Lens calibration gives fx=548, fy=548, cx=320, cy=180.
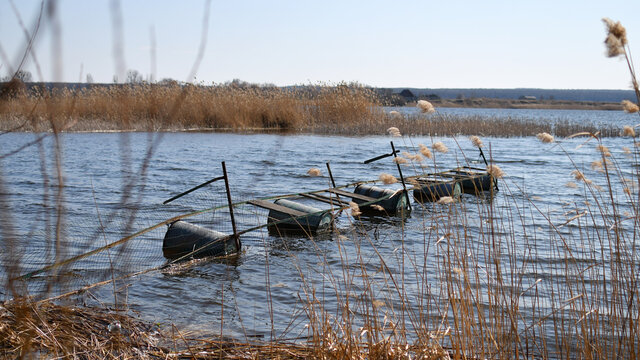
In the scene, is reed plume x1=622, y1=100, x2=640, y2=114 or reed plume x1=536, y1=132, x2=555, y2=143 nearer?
reed plume x1=622, y1=100, x2=640, y2=114

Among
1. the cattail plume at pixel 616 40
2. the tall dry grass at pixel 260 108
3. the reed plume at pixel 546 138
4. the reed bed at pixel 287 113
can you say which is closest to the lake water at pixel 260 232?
the reed plume at pixel 546 138

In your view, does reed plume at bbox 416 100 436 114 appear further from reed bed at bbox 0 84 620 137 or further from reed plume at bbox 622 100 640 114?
reed bed at bbox 0 84 620 137

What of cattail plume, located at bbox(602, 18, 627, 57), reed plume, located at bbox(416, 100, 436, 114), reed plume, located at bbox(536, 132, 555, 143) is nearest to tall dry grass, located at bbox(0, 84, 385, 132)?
reed plume, located at bbox(416, 100, 436, 114)

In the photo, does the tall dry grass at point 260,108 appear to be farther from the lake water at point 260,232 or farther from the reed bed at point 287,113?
the lake water at point 260,232

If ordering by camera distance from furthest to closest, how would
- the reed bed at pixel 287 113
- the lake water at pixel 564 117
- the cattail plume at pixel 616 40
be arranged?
the lake water at pixel 564 117, the reed bed at pixel 287 113, the cattail plume at pixel 616 40

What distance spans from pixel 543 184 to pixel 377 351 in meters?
12.4

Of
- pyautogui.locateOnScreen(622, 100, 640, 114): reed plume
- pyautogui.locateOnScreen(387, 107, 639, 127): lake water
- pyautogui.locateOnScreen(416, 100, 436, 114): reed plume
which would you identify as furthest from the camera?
pyautogui.locateOnScreen(387, 107, 639, 127): lake water

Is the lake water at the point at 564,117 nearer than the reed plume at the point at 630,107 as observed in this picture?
No

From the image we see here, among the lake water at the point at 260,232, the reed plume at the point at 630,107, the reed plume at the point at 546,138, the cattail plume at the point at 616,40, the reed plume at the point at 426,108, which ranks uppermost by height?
the cattail plume at the point at 616,40

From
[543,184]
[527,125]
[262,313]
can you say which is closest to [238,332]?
[262,313]

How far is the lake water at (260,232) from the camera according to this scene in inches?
144

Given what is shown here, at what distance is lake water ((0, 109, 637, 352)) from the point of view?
3.66 meters

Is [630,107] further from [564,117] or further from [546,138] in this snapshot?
[564,117]

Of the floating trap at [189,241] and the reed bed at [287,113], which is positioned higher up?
the reed bed at [287,113]
